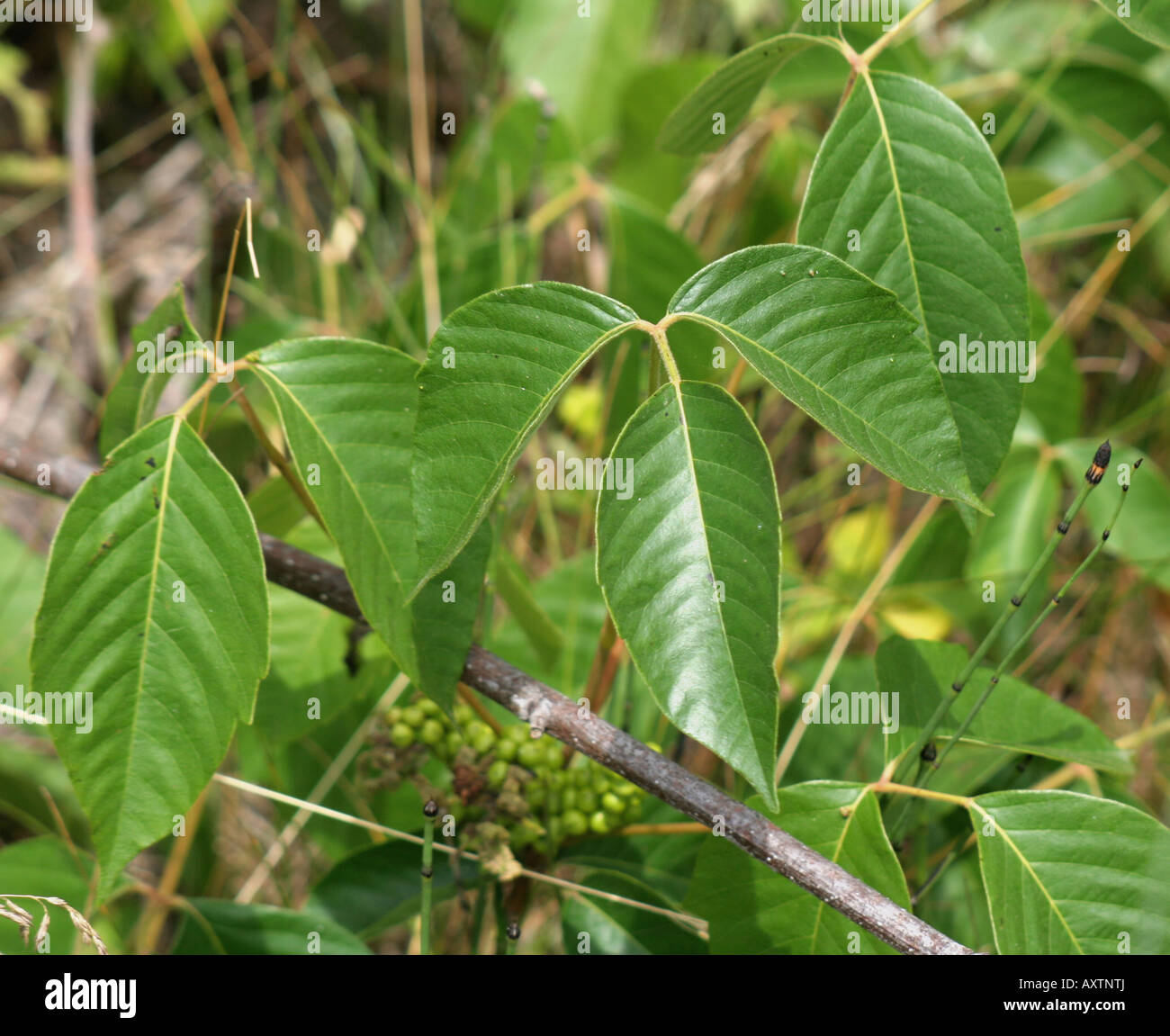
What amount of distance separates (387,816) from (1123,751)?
40.9 inches

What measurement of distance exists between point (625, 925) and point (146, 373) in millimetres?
883

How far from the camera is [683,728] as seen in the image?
2.37ft

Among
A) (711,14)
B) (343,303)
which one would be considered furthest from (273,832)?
(711,14)

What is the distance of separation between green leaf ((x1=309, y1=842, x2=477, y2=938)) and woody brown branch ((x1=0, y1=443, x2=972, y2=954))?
38cm

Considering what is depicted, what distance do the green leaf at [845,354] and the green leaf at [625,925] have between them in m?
0.64

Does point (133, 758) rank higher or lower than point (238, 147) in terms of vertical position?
lower

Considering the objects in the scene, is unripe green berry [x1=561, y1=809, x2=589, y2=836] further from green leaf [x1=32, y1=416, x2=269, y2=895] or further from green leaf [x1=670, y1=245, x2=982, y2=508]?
green leaf [x1=670, y1=245, x2=982, y2=508]

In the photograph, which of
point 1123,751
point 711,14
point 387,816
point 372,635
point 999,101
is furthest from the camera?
point 711,14

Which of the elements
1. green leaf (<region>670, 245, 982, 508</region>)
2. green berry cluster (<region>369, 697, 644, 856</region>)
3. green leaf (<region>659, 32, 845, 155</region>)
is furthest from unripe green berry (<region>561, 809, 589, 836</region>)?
green leaf (<region>659, 32, 845, 155</region>)

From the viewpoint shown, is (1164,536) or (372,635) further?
(1164,536)

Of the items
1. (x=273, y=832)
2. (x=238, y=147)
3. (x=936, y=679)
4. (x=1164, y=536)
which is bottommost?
(x=273, y=832)

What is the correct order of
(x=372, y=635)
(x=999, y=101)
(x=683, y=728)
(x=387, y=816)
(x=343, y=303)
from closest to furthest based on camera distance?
(x=683, y=728), (x=372, y=635), (x=387, y=816), (x=999, y=101), (x=343, y=303)

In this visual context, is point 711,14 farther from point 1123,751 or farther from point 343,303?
point 1123,751

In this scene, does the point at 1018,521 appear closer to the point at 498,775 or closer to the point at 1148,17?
the point at 1148,17
